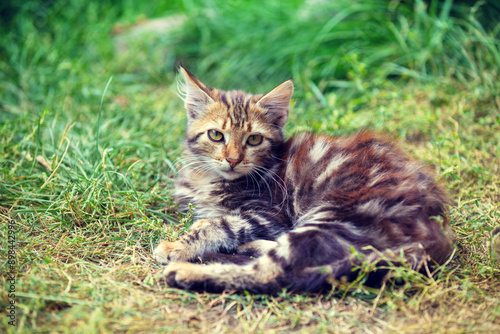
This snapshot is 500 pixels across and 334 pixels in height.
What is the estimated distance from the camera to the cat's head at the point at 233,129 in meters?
2.38

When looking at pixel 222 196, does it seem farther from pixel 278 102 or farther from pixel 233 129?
pixel 278 102

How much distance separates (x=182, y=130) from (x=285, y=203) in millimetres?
1617

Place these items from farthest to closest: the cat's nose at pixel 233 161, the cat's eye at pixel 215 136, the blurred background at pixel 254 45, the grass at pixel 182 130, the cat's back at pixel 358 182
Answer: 1. the blurred background at pixel 254 45
2. the cat's eye at pixel 215 136
3. the cat's nose at pixel 233 161
4. the cat's back at pixel 358 182
5. the grass at pixel 182 130

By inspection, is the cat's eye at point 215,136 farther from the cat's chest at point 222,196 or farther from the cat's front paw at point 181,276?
the cat's front paw at point 181,276

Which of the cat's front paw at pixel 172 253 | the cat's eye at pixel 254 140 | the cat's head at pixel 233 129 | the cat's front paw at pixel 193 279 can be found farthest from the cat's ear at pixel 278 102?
the cat's front paw at pixel 193 279

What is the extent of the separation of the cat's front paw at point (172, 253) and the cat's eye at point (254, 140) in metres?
0.74

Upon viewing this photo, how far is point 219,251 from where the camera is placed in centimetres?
221

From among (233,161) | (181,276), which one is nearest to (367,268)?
(181,276)

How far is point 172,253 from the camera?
6.80ft

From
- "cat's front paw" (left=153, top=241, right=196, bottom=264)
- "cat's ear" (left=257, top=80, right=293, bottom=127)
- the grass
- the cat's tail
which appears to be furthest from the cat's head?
the cat's tail

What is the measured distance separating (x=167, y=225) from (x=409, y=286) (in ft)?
4.65

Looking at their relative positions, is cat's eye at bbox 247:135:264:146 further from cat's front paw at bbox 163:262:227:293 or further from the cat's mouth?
cat's front paw at bbox 163:262:227:293

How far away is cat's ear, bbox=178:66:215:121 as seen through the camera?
2.51 m

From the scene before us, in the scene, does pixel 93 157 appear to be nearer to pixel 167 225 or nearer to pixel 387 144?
pixel 167 225
